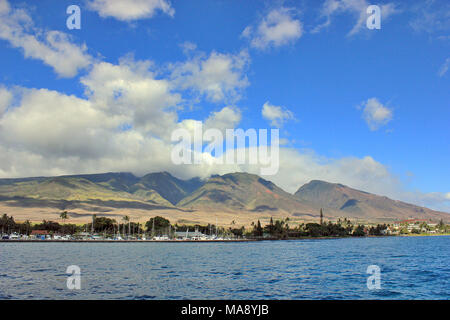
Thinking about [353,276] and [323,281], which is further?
[353,276]

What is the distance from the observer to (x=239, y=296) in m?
51.7

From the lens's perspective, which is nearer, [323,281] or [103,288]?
[103,288]

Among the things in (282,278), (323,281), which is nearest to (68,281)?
(282,278)

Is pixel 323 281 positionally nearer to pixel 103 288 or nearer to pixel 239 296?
pixel 239 296

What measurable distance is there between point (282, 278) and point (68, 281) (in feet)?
126
